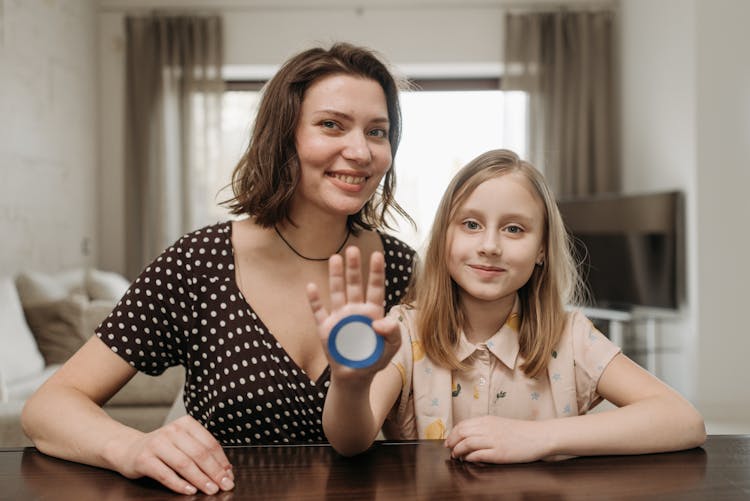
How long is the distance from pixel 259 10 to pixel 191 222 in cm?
180

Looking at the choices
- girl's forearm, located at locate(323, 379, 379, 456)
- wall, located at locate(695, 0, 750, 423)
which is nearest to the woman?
girl's forearm, located at locate(323, 379, 379, 456)

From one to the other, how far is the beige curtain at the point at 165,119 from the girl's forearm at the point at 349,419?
18.1 ft

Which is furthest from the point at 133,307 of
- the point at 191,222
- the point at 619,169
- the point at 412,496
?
the point at 619,169

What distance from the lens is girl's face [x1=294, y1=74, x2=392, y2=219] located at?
1337 millimetres

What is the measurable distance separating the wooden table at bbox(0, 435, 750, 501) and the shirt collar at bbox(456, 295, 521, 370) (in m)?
0.27

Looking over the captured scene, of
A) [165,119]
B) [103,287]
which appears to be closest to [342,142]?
[103,287]

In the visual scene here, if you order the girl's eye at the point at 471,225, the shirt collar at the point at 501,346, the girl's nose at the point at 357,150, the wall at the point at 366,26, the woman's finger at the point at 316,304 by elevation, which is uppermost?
the wall at the point at 366,26

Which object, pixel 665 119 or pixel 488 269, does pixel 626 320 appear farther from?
pixel 488 269

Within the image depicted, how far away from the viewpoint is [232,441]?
138 centimetres

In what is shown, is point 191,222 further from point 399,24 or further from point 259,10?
point 399,24

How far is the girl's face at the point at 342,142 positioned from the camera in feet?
4.39

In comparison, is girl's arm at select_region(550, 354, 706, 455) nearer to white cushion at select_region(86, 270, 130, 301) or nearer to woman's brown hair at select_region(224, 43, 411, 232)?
woman's brown hair at select_region(224, 43, 411, 232)

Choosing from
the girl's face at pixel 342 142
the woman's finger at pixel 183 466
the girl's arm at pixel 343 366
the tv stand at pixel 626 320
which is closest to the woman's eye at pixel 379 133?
the girl's face at pixel 342 142

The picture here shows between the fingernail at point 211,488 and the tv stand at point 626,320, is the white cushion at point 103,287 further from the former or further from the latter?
the fingernail at point 211,488
